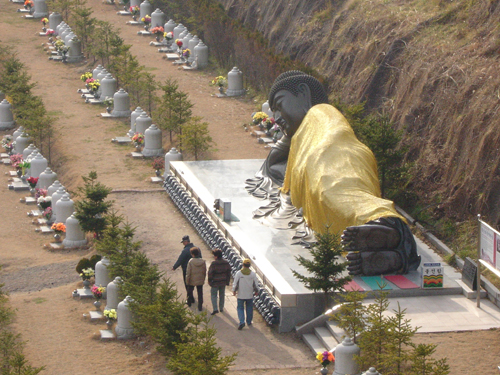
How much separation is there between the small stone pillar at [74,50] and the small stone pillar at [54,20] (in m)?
3.81

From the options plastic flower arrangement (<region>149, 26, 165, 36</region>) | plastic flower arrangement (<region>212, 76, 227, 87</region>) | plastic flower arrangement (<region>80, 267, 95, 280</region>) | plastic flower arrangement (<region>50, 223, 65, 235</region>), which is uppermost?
plastic flower arrangement (<region>80, 267, 95, 280</region>)

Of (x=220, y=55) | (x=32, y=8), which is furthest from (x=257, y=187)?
(x=32, y=8)

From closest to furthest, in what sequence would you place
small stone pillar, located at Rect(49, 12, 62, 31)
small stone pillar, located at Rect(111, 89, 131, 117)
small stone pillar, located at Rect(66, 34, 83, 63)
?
small stone pillar, located at Rect(111, 89, 131, 117) < small stone pillar, located at Rect(66, 34, 83, 63) < small stone pillar, located at Rect(49, 12, 62, 31)

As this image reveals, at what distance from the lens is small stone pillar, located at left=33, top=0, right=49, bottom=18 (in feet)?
143

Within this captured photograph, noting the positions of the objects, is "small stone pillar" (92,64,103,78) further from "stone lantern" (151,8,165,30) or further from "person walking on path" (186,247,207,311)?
"person walking on path" (186,247,207,311)

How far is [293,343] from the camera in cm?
1636

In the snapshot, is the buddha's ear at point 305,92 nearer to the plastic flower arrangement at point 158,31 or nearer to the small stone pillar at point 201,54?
the small stone pillar at point 201,54

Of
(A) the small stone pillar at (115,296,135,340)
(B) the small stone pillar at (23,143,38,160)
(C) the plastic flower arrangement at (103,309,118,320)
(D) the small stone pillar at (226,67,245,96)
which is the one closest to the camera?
(A) the small stone pillar at (115,296,135,340)

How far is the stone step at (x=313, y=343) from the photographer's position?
15938 mm

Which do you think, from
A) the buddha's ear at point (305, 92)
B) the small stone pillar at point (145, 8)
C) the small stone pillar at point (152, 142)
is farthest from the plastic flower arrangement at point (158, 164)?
the small stone pillar at point (145, 8)

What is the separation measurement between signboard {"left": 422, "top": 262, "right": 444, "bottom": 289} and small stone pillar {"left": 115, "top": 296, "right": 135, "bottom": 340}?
191 inches

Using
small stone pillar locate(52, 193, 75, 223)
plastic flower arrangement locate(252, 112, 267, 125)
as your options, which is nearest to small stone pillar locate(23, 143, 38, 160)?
small stone pillar locate(52, 193, 75, 223)

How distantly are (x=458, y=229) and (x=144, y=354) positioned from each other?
716 cm

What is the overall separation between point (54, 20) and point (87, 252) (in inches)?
839
